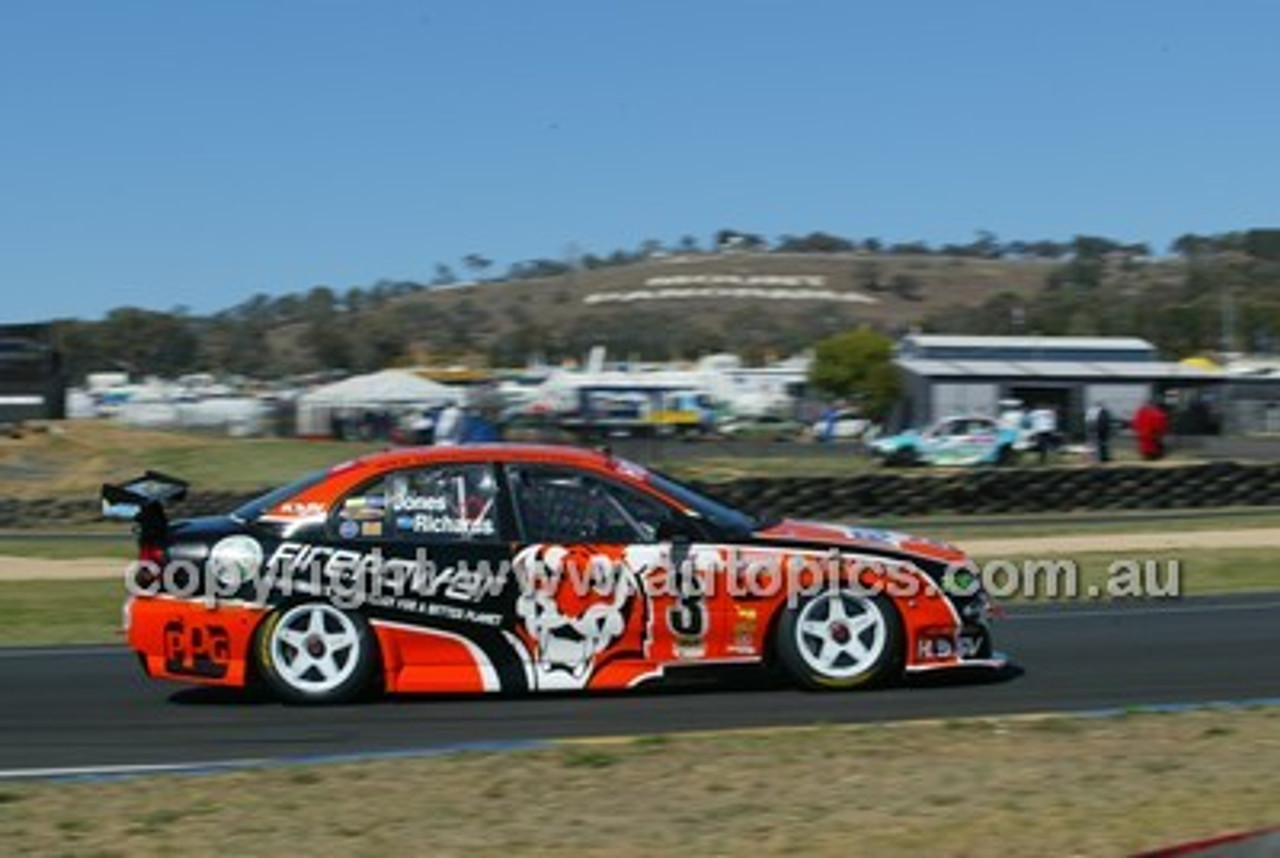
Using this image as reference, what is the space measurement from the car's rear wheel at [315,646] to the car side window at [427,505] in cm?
47

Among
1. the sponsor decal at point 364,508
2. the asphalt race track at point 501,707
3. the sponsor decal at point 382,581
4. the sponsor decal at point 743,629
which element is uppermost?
the sponsor decal at point 364,508

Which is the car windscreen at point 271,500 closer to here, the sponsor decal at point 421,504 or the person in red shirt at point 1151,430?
the sponsor decal at point 421,504

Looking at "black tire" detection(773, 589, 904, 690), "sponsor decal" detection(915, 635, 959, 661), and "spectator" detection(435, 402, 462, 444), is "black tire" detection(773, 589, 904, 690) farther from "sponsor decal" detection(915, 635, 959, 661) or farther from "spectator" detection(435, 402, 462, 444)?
"spectator" detection(435, 402, 462, 444)

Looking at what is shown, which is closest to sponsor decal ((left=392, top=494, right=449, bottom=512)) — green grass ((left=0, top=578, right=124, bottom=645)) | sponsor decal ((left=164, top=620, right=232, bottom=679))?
sponsor decal ((left=164, top=620, right=232, bottom=679))

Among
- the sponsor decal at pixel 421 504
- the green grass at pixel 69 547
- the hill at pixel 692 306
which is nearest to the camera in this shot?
the sponsor decal at pixel 421 504

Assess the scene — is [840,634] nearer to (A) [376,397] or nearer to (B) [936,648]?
(B) [936,648]

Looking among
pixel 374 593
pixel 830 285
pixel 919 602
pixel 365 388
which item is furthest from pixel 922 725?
pixel 830 285

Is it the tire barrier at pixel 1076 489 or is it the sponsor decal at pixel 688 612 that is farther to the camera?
the tire barrier at pixel 1076 489

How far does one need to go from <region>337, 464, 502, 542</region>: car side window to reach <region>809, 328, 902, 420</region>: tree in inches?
2153

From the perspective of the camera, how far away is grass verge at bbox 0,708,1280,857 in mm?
6086

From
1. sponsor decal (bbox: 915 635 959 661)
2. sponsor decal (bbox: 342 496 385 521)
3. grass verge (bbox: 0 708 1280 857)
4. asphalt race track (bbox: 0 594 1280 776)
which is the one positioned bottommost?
asphalt race track (bbox: 0 594 1280 776)

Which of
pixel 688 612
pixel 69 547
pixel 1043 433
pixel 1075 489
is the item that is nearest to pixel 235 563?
pixel 688 612

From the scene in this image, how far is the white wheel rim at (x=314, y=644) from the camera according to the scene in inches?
373

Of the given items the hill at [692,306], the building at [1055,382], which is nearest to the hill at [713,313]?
the hill at [692,306]
